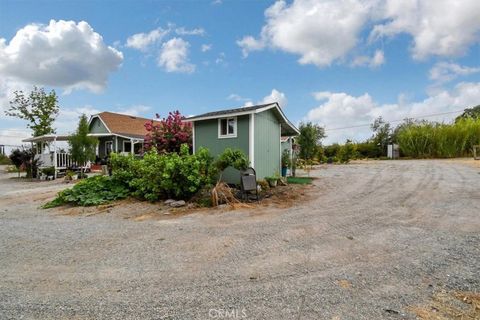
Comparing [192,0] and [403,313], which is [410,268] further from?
[192,0]

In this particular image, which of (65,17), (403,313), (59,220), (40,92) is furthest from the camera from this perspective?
(40,92)

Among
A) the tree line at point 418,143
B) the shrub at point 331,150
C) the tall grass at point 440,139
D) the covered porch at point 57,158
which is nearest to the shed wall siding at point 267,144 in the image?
the tree line at point 418,143

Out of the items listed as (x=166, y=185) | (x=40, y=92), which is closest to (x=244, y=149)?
(x=166, y=185)

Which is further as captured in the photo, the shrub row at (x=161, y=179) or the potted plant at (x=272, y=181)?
the potted plant at (x=272, y=181)

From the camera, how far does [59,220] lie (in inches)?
250

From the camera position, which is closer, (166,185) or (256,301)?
(256,301)

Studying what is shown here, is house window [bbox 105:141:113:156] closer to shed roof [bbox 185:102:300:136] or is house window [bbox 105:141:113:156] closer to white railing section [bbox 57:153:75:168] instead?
white railing section [bbox 57:153:75:168]

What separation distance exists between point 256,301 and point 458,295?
2.02 meters

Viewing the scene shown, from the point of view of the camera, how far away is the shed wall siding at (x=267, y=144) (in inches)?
404

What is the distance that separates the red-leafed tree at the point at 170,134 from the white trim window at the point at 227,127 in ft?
10.2

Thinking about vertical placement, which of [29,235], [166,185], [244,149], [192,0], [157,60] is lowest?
[29,235]

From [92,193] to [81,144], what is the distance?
7.71 meters

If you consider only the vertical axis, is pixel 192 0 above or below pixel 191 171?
above

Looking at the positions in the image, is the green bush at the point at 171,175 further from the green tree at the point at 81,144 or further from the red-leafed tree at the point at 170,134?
Answer: the green tree at the point at 81,144
